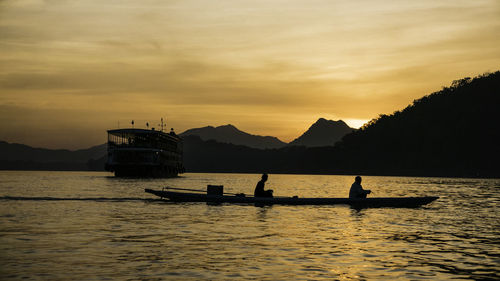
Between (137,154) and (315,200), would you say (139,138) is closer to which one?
(137,154)

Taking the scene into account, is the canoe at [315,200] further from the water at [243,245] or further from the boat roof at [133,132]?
the boat roof at [133,132]

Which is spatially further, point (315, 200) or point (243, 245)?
point (315, 200)

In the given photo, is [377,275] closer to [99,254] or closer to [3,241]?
[99,254]

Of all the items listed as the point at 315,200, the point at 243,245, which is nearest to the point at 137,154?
the point at 315,200

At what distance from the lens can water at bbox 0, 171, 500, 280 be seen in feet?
49.9

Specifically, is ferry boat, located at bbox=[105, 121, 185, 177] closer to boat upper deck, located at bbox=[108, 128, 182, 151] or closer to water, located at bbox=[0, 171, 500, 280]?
boat upper deck, located at bbox=[108, 128, 182, 151]

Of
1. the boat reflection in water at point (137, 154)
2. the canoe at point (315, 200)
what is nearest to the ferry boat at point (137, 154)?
the boat reflection in water at point (137, 154)

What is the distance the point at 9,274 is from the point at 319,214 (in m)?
22.1

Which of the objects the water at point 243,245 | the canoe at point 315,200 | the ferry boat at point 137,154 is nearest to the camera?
the water at point 243,245

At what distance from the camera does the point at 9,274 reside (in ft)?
47.3

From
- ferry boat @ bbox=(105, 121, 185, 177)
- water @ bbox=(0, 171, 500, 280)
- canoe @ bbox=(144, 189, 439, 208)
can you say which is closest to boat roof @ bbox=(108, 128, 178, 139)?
ferry boat @ bbox=(105, 121, 185, 177)

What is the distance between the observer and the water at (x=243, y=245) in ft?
49.9

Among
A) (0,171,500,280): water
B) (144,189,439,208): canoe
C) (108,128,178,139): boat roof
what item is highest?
(108,128,178,139): boat roof

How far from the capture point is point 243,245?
20172mm
